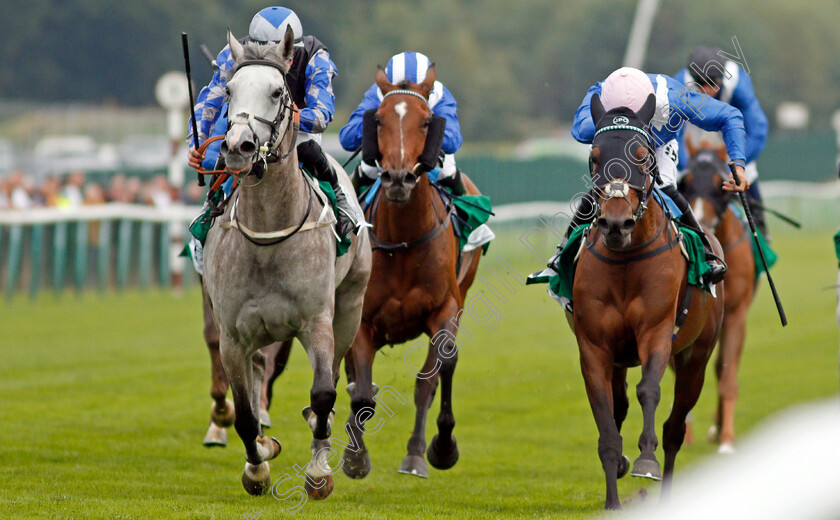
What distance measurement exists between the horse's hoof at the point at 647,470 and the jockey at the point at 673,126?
1.25 m

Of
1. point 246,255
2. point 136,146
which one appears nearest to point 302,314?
point 246,255

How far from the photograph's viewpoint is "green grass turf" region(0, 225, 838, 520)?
22.0 ft

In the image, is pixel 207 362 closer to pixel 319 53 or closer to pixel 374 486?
pixel 374 486

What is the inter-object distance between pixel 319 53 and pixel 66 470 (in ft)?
9.28

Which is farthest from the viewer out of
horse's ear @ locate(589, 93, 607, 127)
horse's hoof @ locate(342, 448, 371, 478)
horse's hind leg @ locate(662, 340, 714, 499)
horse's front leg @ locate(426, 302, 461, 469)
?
horse's front leg @ locate(426, 302, 461, 469)

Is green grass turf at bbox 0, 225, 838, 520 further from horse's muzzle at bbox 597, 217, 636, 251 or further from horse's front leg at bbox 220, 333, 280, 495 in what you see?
horse's muzzle at bbox 597, 217, 636, 251

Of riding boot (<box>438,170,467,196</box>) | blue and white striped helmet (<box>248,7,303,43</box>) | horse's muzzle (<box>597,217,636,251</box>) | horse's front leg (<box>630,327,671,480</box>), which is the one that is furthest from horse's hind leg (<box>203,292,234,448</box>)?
horse's muzzle (<box>597,217,636,251</box>)

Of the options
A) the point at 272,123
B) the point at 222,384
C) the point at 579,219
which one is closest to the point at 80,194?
the point at 222,384

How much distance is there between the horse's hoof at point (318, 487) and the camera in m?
6.39

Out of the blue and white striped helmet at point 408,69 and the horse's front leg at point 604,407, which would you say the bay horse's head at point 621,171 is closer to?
the horse's front leg at point 604,407

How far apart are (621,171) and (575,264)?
880 millimetres

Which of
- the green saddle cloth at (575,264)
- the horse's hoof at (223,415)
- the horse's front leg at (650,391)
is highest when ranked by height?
the green saddle cloth at (575,264)

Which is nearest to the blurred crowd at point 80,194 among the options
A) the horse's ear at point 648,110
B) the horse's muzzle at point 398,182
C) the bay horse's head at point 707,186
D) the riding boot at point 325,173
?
the bay horse's head at point 707,186

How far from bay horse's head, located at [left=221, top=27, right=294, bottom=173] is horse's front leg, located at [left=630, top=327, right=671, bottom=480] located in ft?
6.61
